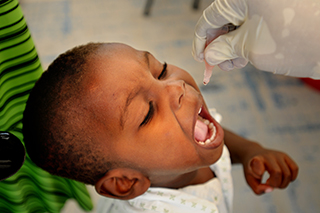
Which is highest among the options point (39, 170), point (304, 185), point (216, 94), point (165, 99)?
point (165, 99)

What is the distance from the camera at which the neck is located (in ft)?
2.96

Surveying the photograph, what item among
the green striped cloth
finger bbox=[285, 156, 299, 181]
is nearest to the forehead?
the green striped cloth

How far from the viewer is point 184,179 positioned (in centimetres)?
97

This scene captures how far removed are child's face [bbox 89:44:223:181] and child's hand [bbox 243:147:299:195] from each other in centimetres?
24

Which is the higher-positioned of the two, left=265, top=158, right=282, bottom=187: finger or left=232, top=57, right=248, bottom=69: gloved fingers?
left=232, top=57, right=248, bottom=69: gloved fingers

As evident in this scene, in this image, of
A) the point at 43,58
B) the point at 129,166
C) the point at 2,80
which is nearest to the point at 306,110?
the point at 129,166

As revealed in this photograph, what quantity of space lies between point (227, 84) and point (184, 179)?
87 cm

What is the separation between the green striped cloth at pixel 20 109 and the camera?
752mm

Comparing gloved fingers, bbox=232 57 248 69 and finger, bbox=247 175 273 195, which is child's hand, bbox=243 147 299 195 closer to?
finger, bbox=247 175 273 195

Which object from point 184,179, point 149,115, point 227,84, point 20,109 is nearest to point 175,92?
point 149,115

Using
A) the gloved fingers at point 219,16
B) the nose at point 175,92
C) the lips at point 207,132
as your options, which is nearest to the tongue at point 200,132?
the lips at point 207,132

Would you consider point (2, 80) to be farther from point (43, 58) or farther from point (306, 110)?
point (306, 110)

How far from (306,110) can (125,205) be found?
3.64ft

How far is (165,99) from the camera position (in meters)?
0.77
